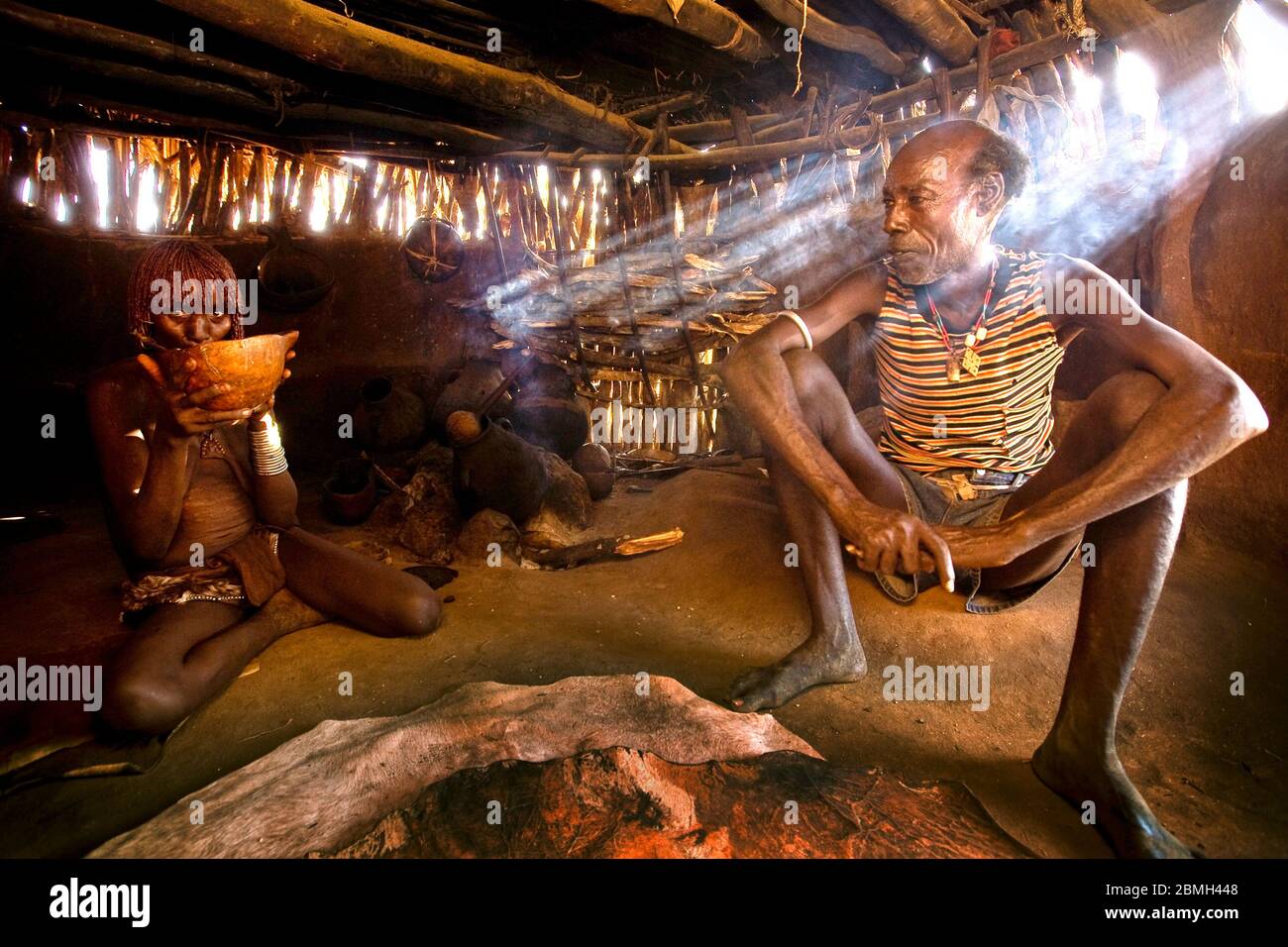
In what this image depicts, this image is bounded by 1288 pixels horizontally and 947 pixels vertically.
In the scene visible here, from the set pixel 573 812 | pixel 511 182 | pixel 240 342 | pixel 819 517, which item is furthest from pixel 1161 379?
pixel 511 182

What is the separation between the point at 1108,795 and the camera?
1.79 metres

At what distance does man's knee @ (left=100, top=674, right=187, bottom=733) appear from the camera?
87.7 inches

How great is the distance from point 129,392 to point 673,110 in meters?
4.13

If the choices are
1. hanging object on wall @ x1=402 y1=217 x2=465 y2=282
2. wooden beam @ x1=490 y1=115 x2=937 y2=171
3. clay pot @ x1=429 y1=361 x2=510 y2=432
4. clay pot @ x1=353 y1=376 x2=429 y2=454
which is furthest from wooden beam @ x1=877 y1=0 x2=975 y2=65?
→ hanging object on wall @ x1=402 y1=217 x2=465 y2=282

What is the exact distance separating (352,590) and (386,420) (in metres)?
2.56

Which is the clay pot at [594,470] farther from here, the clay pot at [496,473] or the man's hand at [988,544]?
the man's hand at [988,544]

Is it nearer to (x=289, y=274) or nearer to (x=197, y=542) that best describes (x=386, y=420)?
(x=289, y=274)

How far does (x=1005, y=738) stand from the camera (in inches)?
87.7

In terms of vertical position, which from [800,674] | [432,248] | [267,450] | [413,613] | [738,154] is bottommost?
[800,674]

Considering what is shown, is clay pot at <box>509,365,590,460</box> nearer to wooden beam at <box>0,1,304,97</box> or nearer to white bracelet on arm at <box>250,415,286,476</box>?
wooden beam at <box>0,1,304,97</box>

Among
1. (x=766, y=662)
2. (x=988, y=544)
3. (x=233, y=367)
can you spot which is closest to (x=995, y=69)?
(x=988, y=544)

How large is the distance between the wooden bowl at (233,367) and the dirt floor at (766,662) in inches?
43.0

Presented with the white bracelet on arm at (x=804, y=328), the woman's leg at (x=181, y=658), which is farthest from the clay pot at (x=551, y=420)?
the white bracelet on arm at (x=804, y=328)

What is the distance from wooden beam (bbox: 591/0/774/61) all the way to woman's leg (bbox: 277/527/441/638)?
9.07ft
